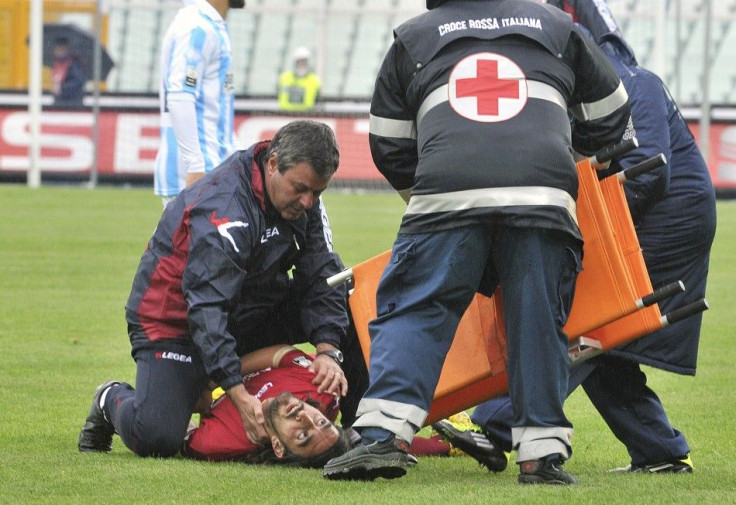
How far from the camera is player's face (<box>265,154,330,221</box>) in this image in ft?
16.9

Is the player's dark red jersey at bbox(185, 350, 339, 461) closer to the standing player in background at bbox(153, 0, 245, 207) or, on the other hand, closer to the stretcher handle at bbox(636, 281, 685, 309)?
the stretcher handle at bbox(636, 281, 685, 309)

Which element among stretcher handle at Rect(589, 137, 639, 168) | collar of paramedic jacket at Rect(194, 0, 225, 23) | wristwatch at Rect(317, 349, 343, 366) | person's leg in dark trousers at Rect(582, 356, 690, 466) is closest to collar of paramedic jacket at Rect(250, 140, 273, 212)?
wristwatch at Rect(317, 349, 343, 366)

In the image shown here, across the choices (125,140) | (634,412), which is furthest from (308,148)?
(125,140)

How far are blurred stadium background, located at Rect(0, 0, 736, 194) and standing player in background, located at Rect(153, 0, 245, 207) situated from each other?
1477cm

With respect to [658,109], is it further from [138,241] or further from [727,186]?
[727,186]

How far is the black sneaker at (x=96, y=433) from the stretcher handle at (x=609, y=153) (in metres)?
2.11

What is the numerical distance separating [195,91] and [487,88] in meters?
3.71

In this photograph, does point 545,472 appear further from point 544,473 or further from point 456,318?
point 456,318

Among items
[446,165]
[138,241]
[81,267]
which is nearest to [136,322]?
[446,165]

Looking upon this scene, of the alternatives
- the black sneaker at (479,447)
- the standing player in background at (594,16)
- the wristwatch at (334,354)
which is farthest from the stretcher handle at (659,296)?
the wristwatch at (334,354)

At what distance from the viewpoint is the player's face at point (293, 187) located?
516 centimetres

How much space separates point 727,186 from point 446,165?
63.7 ft

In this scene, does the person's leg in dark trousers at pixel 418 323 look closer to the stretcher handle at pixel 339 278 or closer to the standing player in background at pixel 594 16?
the stretcher handle at pixel 339 278

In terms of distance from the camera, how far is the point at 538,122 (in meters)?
4.62
